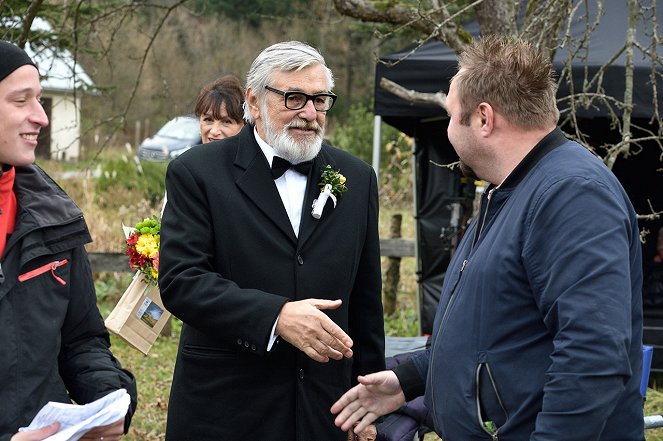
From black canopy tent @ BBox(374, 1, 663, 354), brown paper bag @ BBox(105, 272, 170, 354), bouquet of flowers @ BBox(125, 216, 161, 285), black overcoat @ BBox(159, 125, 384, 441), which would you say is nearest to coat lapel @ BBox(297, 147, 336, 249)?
black overcoat @ BBox(159, 125, 384, 441)

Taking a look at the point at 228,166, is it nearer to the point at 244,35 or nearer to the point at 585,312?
the point at 585,312

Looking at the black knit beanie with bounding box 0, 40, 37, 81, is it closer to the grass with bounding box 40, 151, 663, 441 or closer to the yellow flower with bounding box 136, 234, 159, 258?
the yellow flower with bounding box 136, 234, 159, 258

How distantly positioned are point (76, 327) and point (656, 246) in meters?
6.80

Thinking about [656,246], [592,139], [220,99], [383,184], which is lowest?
[383,184]

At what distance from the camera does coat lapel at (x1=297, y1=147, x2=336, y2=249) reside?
3.13 meters

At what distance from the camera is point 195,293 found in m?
2.90

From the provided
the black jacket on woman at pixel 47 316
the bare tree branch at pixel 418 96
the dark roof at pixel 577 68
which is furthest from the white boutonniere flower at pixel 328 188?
the dark roof at pixel 577 68

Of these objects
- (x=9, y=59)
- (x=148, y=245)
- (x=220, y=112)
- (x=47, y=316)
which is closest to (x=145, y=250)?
(x=148, y=245)

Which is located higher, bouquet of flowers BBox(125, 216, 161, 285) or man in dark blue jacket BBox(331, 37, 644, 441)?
man in dark blue jacket BBox(331, 37, 644, 441)

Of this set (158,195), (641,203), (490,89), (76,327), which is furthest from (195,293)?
(158,195)

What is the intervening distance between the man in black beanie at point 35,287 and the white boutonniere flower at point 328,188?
843mm

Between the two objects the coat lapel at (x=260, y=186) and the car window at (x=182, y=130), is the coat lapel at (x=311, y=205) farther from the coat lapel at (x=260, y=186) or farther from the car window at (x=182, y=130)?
the car window at (x=182, y=130)

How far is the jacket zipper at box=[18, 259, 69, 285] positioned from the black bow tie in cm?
88

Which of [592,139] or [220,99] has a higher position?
[220,99]
